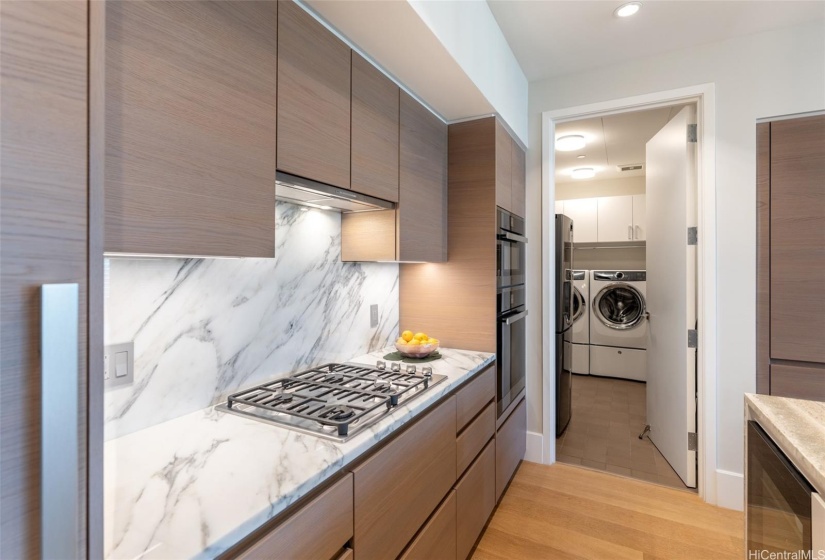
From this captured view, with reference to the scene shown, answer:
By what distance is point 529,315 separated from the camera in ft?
9.40

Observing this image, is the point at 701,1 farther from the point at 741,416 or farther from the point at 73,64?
the point at 73,64

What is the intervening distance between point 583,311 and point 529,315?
8.41 feet

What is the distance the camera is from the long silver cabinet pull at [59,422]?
0.47 metres

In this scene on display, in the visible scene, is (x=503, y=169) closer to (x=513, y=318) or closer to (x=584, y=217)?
(x=513, y=318)

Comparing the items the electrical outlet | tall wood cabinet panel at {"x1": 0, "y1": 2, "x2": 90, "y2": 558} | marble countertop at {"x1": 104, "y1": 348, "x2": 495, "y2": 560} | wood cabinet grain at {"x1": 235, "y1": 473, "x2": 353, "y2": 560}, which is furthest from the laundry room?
tall wood cabinet panel at {"x1": 0, "y1": 2, "x2": 90, "y2": 558}

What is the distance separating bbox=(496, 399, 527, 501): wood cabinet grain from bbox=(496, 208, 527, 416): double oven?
128mm

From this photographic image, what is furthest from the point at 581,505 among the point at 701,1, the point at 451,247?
the point at 701,1

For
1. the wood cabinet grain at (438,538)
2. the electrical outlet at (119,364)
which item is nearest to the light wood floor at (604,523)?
the wood cabinet grain at (438,538)

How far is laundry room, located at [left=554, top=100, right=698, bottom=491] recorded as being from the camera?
257 cm

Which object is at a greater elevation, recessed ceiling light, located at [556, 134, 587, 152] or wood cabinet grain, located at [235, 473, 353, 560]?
recessed ceiling light, located at [556, 134, 587, 152]

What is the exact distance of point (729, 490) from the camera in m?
2.34

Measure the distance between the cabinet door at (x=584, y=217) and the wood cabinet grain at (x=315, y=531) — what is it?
191 inches

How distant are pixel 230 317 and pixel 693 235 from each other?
8.51 ft
